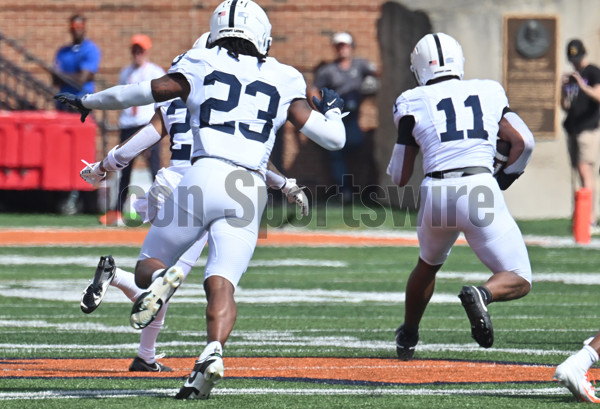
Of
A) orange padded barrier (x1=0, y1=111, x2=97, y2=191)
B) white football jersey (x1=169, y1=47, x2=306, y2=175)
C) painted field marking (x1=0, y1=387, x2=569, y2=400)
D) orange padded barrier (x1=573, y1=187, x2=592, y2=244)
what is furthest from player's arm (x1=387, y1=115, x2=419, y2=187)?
orange padded barrier (x1=0, y1=111, x2=97, y2=191)

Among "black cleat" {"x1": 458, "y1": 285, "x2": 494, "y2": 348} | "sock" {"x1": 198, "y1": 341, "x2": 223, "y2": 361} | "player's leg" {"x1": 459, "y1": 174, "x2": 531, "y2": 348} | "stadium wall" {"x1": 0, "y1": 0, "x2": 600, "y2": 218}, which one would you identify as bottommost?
"sock" {"x1": 198, "y1": 341, "x2": 223, "y2": 361}

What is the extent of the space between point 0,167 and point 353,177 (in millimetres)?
5585

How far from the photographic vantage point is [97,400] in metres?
5.64

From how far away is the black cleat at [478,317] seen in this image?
19.8 feet

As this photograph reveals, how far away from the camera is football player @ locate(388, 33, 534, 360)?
6.56 metres

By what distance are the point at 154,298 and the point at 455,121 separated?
2.04 m

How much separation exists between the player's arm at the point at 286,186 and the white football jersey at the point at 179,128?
0.46 metres

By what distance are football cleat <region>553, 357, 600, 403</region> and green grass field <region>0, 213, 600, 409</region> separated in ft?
0.28

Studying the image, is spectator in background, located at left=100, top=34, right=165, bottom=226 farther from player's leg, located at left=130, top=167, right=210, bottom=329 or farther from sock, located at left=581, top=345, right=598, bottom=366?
sock, located at left=581, top=345, right=598, bottom=366

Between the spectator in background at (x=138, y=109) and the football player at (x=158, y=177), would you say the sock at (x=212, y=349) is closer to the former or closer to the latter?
the football player at (x=158, y=177)

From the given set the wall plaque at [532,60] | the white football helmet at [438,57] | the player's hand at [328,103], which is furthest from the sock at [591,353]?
the wall plaque at [532,60]

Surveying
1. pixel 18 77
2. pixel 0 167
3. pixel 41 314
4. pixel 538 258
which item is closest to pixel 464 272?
pixel 538 258

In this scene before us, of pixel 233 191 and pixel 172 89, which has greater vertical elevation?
pixel 172 89

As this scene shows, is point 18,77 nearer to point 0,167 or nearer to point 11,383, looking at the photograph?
point 0,167
